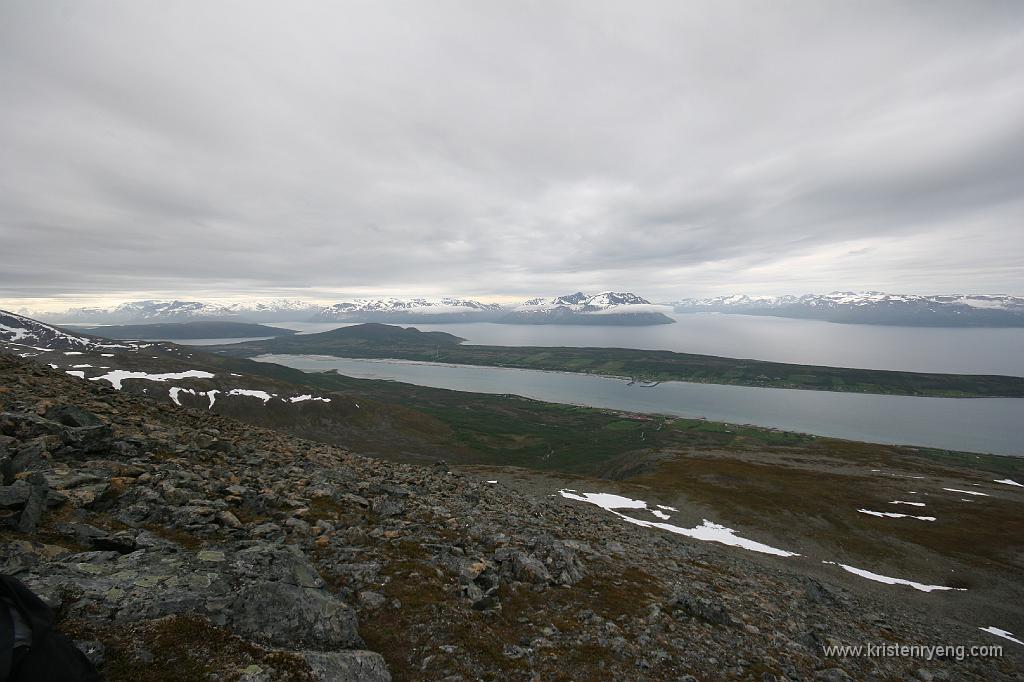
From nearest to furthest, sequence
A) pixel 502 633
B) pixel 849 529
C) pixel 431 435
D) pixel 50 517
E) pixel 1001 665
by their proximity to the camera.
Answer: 1. pixel 50 517
2. pixel 502 633
3. pixel 1001 665
4. pixel 849 529
5. pixel 431 435

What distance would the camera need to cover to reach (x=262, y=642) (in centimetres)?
920

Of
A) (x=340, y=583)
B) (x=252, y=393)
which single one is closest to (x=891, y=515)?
(x=340, y=583)

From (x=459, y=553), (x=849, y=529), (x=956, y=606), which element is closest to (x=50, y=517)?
(x=459, y=553)

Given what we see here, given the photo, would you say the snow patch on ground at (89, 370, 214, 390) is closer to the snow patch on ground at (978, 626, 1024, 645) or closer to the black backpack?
the black backpack

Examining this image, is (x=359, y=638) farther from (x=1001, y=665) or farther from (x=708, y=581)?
(x=1001, y=665)

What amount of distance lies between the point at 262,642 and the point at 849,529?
63.9 meters

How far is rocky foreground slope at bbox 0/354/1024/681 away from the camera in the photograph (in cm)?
883

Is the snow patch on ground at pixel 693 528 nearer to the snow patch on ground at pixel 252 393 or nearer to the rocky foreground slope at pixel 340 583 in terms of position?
the rocky foreground slope at pixel 340 583

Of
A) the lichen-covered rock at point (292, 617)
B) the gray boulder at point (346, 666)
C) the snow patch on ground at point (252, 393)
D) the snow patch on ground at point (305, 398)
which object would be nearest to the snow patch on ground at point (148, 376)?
the snow patch on ground at point (252, 393)

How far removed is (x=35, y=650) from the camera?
219 inches

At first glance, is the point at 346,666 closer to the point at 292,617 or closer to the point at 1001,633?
the point at 292,617

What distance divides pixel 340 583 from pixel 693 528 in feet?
138

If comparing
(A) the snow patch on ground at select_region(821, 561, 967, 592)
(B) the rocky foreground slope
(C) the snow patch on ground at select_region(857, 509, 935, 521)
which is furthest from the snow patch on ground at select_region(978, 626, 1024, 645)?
(C) the snow patch on ground at select_region(857, 509, 935, 521)

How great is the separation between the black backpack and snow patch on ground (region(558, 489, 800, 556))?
4258 centimetres
